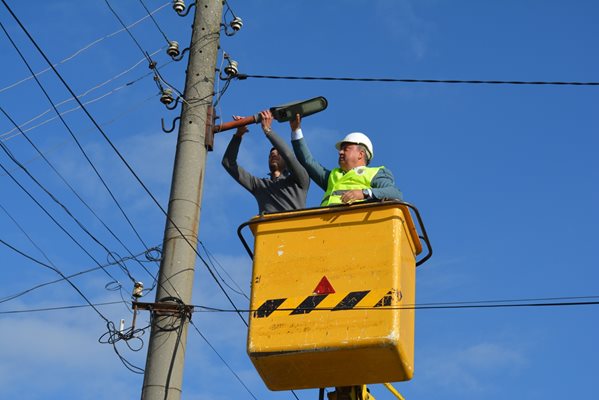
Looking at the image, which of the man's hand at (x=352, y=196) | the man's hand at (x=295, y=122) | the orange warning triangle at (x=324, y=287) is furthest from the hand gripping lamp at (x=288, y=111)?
the orange warning triangle at (x=324, y=287)

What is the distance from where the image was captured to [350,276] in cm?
748

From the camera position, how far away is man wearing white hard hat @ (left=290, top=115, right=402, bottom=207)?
26.3ft

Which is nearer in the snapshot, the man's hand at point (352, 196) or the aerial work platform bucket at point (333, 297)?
the aerial work platform bucket at point (333, 297)

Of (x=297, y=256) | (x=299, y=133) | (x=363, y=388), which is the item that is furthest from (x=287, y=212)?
(x=363, y=388)

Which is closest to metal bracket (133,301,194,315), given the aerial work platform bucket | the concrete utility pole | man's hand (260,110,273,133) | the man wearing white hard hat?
the concrete utility pole

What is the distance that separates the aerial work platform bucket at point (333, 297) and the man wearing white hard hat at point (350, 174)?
0.35 meters

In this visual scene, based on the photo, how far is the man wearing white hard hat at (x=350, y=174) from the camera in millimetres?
8031

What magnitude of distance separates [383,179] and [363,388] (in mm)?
1536

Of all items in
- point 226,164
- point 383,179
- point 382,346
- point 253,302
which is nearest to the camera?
point 382,346

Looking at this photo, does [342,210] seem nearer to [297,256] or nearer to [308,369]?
[297,256]

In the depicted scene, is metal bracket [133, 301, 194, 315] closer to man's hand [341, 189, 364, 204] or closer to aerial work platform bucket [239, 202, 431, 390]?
aerial work platform bucket [239, 202, 431, 390]

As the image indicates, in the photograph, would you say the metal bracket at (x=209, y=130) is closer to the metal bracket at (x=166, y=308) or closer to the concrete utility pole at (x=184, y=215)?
the concrete utility pole at (x=184, y=215)

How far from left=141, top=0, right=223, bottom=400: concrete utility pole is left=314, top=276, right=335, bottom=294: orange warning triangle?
0.91 meters

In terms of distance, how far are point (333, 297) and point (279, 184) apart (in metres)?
1.61
